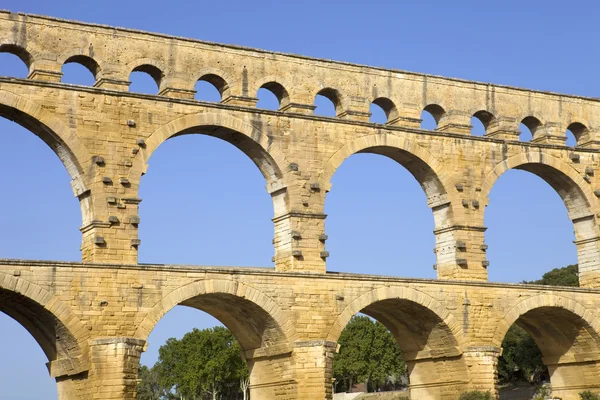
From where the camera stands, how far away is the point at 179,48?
94.1 ft

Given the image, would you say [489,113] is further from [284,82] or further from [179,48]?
[179,48]

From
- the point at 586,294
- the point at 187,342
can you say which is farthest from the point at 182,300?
the point at 187,342

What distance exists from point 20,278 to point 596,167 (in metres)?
18.7

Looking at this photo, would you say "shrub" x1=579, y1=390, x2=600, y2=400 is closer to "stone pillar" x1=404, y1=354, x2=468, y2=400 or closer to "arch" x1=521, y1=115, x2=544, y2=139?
"stone pillar" x1=404, y1=354, x2=468, y2=400

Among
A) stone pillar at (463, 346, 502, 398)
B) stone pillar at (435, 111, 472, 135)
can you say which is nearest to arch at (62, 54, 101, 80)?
stone pillar at (435, 111, 472, 135)

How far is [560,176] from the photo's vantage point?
34.2 m

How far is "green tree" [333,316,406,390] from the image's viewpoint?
63125 mm

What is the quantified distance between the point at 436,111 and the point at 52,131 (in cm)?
1180

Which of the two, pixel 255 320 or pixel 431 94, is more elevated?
pixel 431 94

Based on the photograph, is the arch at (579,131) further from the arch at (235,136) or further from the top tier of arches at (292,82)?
the arch at (235,136)

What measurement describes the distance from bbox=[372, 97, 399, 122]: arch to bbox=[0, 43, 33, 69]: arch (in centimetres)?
996

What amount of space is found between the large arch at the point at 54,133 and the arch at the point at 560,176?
1249 centimetres

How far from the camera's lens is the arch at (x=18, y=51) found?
2662cm

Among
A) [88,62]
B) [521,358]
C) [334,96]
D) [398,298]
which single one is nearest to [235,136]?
[334,96]
